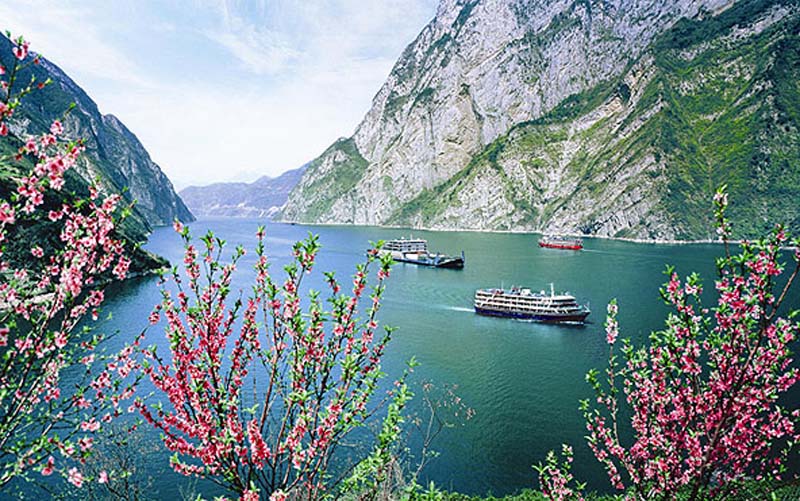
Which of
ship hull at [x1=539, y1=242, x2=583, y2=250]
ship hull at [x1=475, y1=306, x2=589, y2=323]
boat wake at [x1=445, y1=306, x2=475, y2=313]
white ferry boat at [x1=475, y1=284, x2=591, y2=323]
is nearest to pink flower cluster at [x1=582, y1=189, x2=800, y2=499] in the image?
ship hull at [x1=475, y1=306, x2=589, y2=323]

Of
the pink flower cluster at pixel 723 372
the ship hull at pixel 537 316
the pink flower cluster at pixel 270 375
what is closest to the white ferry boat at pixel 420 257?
the ship hull at pixel 537 316

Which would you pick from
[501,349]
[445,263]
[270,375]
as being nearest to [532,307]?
[501,349]

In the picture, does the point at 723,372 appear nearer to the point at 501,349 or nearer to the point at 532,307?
the point at 501,349

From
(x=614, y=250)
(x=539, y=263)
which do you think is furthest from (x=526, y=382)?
(x=614, y=250)

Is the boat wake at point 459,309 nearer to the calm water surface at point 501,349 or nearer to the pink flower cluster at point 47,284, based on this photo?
the calm water surface at point 501,349

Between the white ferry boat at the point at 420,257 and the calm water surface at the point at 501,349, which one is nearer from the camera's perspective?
the calm water surface at the point at 501,349

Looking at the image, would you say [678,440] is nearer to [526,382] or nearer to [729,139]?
[526,382]
